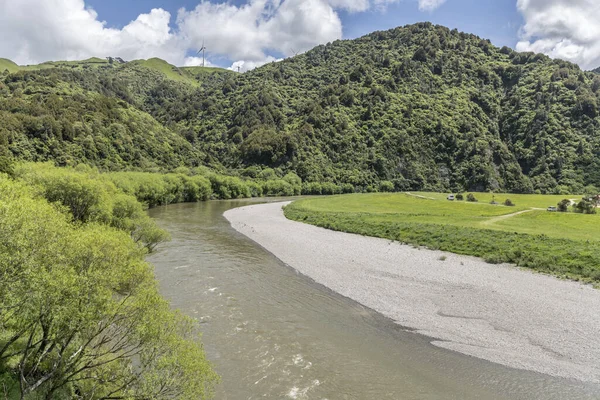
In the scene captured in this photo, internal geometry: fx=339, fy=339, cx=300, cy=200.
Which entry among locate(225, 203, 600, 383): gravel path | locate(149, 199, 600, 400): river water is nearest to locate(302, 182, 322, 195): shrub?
locate(225, 203, 600, 383): gravel path

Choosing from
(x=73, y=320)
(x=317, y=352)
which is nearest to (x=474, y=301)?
(x=317, y=352)

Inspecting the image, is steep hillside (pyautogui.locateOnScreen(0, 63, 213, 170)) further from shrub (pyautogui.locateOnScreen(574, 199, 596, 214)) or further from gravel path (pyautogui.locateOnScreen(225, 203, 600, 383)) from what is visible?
shrub (pyautogui.locateOnScreen(574, 199, 596, 214))

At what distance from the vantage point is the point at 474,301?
24.7m

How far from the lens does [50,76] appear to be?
186 meters

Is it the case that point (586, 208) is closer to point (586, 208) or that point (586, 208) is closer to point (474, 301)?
point (586, 208)

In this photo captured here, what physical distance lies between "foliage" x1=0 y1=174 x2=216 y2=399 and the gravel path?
15.0 m

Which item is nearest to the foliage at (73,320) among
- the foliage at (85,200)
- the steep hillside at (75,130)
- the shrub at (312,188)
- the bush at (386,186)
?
the foliage at (85,200)

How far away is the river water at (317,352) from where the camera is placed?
15086mm

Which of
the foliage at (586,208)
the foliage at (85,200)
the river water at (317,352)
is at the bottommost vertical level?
the river water at (317,352)

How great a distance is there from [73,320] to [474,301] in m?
24.7

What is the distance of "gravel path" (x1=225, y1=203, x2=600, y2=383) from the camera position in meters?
18.2

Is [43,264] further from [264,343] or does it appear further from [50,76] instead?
[50,76]

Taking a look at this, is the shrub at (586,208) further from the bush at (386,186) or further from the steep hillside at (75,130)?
the steep hillside at (75,130)

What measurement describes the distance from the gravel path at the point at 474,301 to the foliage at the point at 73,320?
15.0 meters
